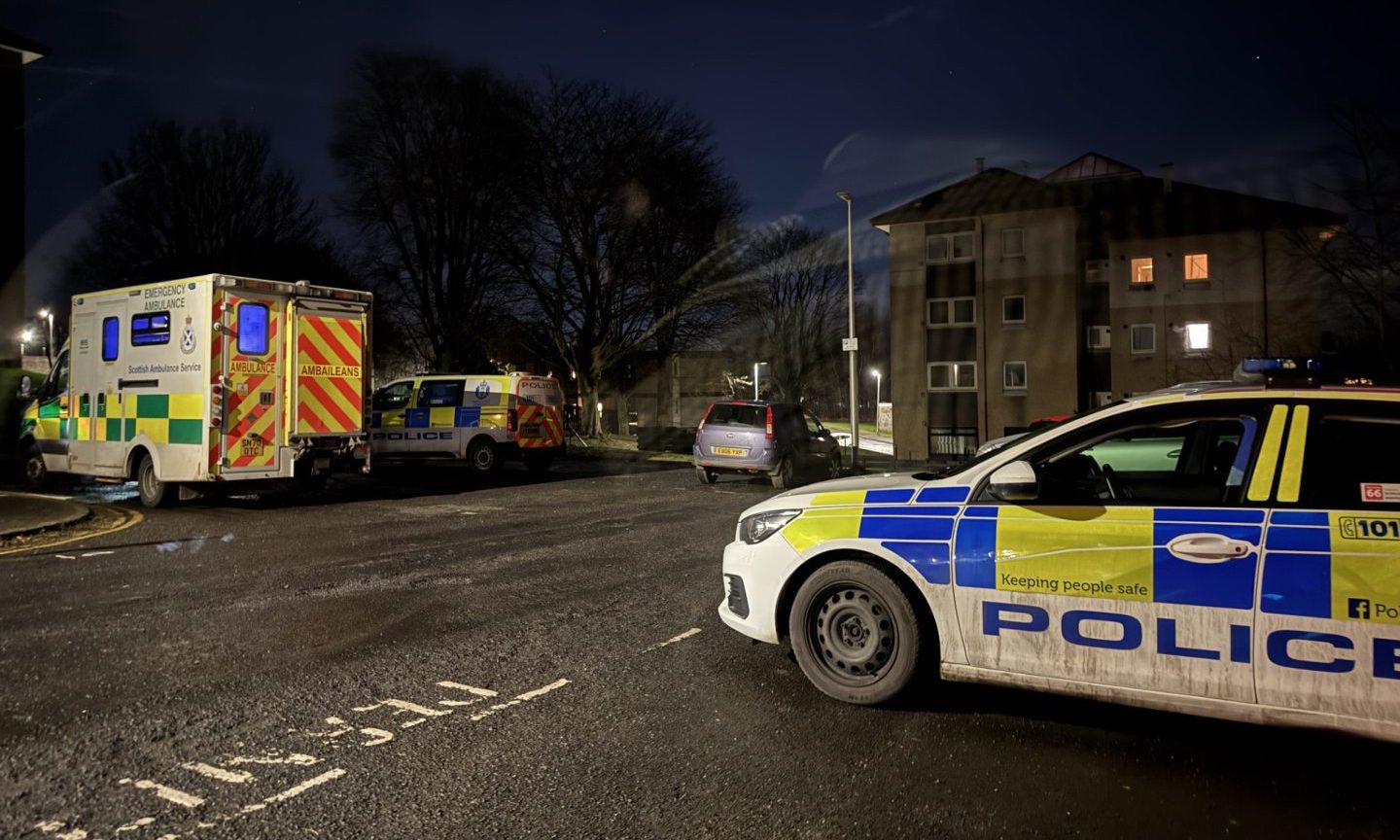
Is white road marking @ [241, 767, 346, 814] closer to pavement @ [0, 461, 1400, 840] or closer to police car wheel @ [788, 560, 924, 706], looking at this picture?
pavement @ [0, 461, 1400, 840]

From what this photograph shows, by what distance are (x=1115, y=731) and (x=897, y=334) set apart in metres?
35.7

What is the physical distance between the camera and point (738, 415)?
16.7 m

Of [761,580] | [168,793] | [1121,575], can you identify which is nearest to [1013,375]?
[761,580]

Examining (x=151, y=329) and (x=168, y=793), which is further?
(x=151, y=329)

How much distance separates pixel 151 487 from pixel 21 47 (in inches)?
1160

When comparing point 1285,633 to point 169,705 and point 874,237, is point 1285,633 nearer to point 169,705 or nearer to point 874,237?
point 169,705

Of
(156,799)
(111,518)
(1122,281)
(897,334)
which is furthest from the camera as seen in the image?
(897,334)

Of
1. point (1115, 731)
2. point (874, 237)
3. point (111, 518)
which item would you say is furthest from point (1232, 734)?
point (874, 237)

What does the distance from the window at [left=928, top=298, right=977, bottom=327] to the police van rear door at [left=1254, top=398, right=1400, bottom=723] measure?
34906 millimetres

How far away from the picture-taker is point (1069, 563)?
3799 mm

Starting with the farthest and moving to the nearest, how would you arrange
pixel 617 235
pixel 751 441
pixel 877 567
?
pixel 617 235 → pixel 751 441 → pixel 877 567

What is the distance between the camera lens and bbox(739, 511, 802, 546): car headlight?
15.2 feet

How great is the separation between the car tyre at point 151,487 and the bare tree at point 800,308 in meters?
41.0

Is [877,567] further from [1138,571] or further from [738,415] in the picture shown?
[738,415]
